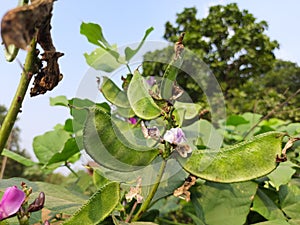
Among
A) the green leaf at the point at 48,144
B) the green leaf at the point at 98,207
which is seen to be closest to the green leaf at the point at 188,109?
the green leaf at the point at 98,207

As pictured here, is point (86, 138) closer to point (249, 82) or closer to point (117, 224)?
point (117, 224)

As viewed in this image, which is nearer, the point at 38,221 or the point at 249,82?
the point at 38,221

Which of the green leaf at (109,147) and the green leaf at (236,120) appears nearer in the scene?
the green leaf at (109,147)

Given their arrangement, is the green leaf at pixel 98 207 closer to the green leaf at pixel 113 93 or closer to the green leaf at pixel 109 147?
the green leaf at pixel 109 147

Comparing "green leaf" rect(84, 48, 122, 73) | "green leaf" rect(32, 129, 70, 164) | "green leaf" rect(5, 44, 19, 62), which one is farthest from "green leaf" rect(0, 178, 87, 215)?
"green leaf" rect(32, 129, 70, 164)

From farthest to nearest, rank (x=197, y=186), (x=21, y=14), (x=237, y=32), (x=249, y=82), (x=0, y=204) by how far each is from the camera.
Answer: (x=249, y=82)
(x=237, y=32)
(x=197, y=186)
(x=0, y=204)
(x=21, y=14)

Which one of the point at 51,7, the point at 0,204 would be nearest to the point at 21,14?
the point at 51,7
